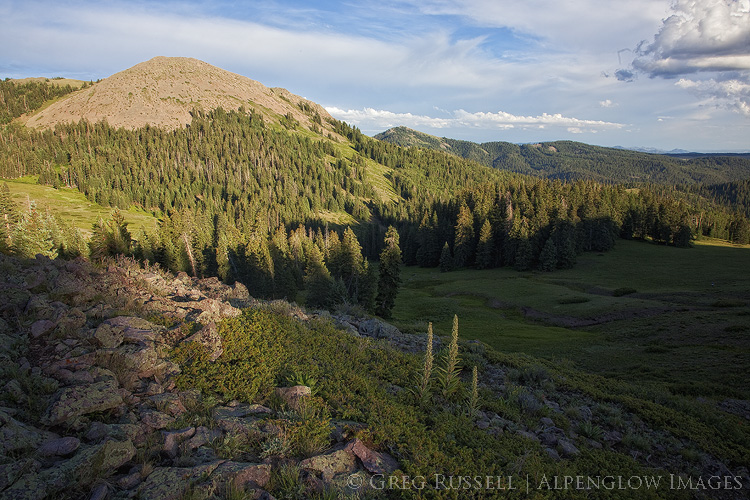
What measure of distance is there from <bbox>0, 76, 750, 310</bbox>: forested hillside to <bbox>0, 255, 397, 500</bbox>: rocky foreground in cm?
3208

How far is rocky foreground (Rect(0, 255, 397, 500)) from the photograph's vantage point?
4.90 meters

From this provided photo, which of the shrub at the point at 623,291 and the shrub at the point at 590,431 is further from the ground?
the shrub at the point at 590,431

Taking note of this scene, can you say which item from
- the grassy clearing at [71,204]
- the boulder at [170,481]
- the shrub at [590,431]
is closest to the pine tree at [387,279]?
the shrub at [590,431]

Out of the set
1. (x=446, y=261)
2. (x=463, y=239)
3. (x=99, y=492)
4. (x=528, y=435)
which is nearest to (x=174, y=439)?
(x=99, y=492)

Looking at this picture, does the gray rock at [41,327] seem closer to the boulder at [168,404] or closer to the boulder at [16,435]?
the boulder at [16,435]

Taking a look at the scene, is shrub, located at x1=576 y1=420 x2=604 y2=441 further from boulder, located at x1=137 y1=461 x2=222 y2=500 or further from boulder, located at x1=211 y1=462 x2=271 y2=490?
boulder, located at x1=137 y1=461 x2=222 y2=500

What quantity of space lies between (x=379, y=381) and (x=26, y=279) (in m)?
11.7

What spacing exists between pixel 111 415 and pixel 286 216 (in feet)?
459

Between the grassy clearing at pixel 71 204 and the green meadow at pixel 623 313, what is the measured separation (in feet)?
376

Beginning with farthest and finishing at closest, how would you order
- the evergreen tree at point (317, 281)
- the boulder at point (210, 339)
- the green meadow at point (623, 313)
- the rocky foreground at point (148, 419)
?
the evergreen tree at point (317, 281), the green meadow at point (623, 313), the boulder at point (210, 339), the rocky foreground at point (148, 419)

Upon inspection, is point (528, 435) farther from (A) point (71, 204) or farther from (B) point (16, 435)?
(A) point (71, 204)

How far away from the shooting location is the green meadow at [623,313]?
20281 mm

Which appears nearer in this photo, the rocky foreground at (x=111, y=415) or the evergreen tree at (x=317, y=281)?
the rocky foreground at (x=111, y=415)

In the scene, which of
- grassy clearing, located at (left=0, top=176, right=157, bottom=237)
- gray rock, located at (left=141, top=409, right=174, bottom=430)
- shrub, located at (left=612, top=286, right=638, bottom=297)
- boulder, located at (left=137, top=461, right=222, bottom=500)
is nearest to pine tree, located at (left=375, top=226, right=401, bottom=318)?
shrub, located at (left=612, top=286, right=638, bottom=297)
